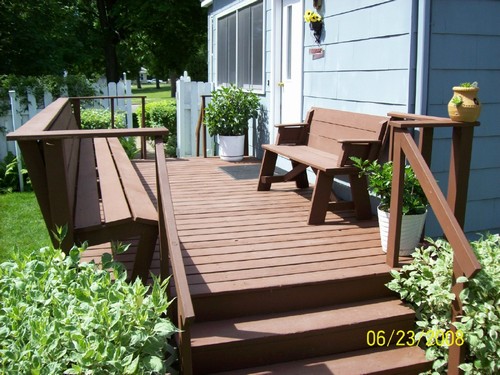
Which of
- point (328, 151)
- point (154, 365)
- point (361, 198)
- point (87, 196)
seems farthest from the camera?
point (328, 151)

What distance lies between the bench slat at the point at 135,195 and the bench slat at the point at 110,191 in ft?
0.11

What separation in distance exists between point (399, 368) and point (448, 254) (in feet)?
2.34

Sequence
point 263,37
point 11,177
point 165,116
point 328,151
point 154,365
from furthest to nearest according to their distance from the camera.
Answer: point 165,116
point 11,177
point 263,37
point 328,151
point 154,365

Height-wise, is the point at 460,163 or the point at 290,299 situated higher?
the point at 460,163

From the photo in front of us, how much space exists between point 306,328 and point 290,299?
0.24m

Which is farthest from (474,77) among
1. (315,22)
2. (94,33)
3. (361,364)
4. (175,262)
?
(94,33)

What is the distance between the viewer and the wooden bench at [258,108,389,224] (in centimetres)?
425

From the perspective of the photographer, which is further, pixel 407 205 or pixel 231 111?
pixel 231 111

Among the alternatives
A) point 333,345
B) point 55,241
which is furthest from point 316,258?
point 55,241

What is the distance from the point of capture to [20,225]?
18.5ft

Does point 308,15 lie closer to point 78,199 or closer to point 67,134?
point 78,199

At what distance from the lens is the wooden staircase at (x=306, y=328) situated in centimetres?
290

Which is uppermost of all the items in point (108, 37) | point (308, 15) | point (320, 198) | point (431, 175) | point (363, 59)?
point (108, 37)

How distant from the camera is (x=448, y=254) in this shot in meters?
3.24
